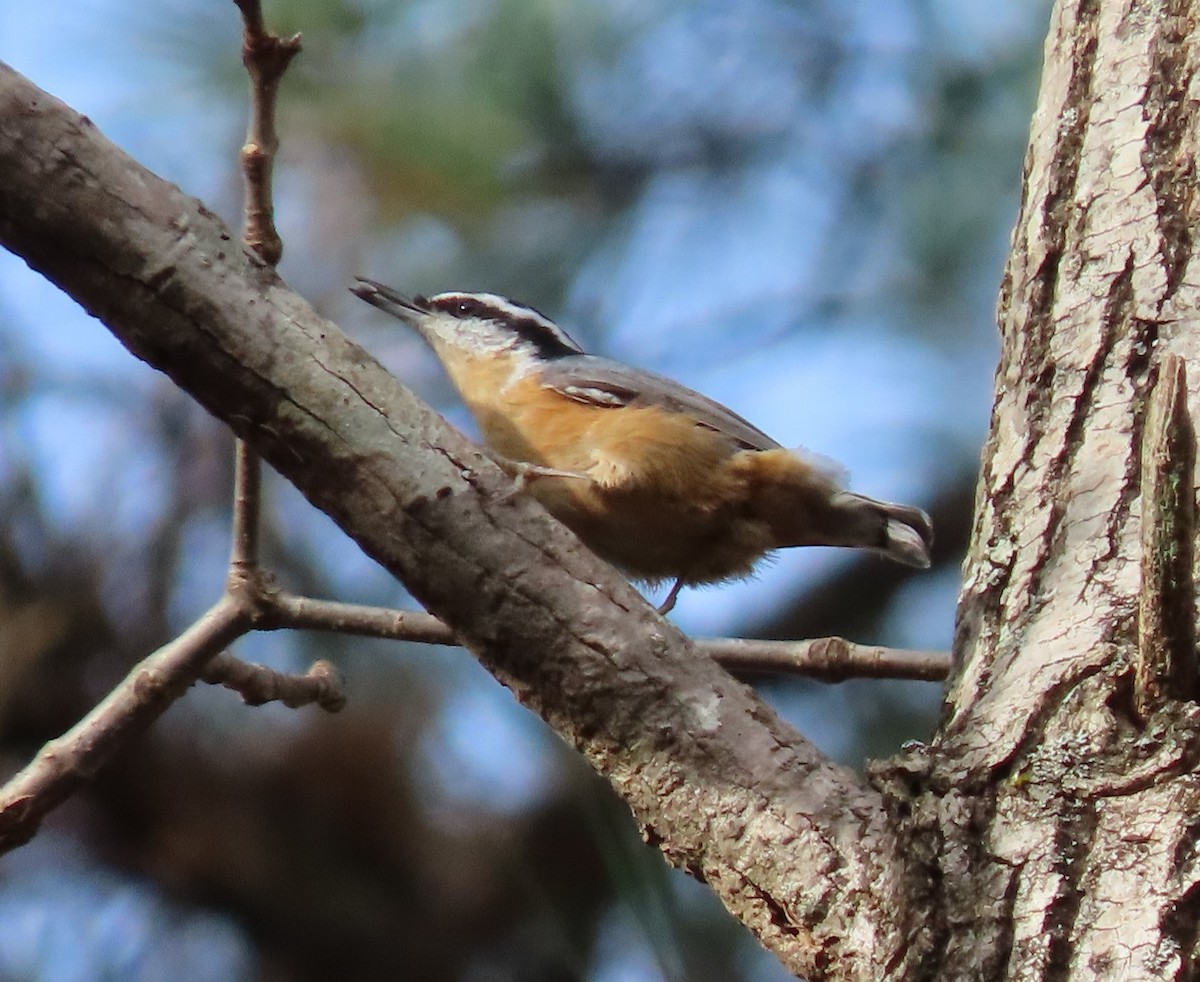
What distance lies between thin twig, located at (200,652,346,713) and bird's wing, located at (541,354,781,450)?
2.31 ft

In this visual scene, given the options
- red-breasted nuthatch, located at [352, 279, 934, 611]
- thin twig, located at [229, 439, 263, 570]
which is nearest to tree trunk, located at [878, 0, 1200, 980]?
red-breasted nuthatch, located at [352, 279, 934, 611]

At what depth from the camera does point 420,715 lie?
9.10ft

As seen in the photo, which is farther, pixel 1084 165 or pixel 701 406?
pixel 701 406

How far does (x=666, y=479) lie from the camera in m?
2.16

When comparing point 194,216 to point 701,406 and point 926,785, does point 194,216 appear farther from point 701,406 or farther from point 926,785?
point 701,406

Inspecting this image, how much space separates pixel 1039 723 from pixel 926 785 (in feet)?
0.38

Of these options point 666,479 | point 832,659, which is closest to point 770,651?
point 832,659

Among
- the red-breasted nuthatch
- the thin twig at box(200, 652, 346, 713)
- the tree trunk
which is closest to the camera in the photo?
the tree trunk

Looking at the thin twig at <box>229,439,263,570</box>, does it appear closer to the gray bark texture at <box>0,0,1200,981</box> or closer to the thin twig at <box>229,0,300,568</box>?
the thin twig at <box>229,0,300,568</box>

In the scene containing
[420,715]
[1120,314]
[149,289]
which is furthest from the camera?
A: [420,715]

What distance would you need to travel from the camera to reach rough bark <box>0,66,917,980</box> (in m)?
1.18

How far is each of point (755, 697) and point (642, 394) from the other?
3.53 ft

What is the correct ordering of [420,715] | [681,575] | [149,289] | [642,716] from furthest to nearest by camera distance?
[420,715], [681,575], [642,716], [149,289]

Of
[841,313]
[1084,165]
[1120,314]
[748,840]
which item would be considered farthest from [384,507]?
[841,313]
